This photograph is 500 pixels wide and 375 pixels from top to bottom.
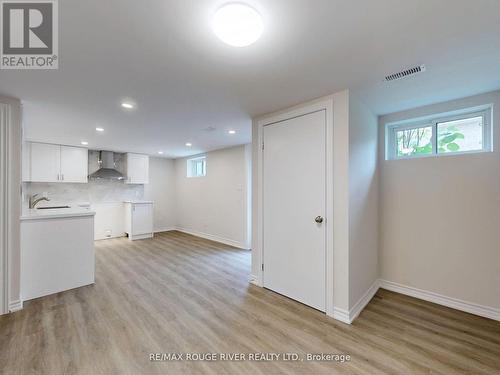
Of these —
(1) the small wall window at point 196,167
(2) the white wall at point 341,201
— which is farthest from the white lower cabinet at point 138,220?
(2) the white wall at point 341,201

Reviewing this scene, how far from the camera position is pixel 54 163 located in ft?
15.8

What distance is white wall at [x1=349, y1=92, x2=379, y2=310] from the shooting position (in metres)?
2.28

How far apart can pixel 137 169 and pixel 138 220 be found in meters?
1.45

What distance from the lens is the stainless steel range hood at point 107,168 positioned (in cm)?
559

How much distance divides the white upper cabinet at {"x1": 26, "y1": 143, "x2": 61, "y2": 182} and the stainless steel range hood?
80 cm

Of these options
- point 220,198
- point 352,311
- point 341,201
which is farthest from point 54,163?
point 352,311

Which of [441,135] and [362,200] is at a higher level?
[441,135]

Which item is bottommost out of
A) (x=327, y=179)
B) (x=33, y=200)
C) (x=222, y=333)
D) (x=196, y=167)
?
(x=222, y=333)

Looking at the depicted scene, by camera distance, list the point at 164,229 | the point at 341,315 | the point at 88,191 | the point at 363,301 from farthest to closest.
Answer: the point at 164,229 < the point at 88,191 < the point at 363,301 < the point at 341,315

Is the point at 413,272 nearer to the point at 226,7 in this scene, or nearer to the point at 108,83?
the point at 226,7

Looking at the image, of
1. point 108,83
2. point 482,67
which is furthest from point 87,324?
point 482,67

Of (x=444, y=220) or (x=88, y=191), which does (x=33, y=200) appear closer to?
(x=88, y=191)

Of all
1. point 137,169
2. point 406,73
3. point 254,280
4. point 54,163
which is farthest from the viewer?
point 137,169

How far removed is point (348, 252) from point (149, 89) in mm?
2635
